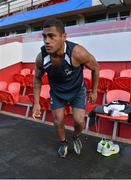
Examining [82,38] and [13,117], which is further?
[82,38]

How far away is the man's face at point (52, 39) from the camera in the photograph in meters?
2.51

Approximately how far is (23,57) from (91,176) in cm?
471

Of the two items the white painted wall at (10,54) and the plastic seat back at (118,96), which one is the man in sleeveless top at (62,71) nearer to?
the plastic seat back at (118,96)

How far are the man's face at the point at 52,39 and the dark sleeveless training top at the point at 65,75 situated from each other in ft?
0.44

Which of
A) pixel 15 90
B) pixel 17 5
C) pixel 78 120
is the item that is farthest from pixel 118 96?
pixel 17 5

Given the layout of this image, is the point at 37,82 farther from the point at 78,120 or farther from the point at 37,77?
the point at 78,120

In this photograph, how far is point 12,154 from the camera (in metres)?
3.11

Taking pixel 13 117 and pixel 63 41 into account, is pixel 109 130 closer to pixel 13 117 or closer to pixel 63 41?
pixel 63 41

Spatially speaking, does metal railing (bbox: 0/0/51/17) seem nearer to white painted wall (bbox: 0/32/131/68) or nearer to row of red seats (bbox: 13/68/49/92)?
white painted wall (bbox: 0/32/131/68)

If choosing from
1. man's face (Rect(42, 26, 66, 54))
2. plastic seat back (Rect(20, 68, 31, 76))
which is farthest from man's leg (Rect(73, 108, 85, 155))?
plastic seat back (Rect(20, 68, 31, 76))

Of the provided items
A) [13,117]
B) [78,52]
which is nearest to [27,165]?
[78,52]

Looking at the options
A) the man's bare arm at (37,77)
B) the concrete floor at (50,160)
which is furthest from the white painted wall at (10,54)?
the man's bare arm at (37,77)

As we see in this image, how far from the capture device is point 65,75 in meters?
2.72

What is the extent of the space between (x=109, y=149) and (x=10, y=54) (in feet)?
13.7
